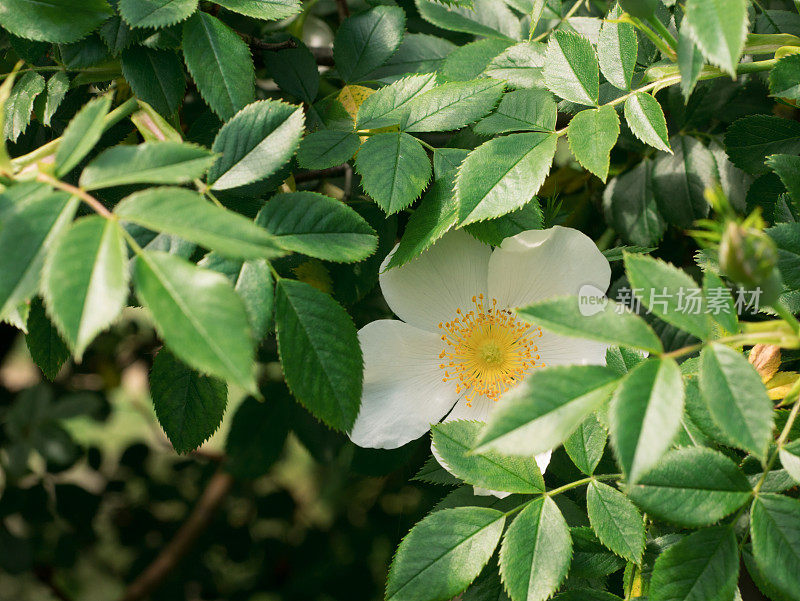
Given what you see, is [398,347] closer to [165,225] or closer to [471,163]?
[471,163]

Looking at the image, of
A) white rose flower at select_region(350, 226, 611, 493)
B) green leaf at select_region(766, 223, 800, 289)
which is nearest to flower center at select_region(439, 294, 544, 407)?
white rose flower at select_region(350, 226, 611, 493)

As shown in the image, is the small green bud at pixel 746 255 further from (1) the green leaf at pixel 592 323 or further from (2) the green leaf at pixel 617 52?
(2) the green leaf at pixel 617 52


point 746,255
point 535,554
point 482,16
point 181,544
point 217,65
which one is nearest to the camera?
point 746,255

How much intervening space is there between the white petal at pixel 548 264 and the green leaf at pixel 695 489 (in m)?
Answer: 0.25

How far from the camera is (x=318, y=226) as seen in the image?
70 cm

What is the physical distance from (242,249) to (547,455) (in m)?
0.43

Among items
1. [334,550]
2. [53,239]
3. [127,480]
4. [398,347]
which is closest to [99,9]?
[53,239]

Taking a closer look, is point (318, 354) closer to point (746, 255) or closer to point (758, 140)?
point (746, 255)

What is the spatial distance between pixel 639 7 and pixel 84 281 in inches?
22.0

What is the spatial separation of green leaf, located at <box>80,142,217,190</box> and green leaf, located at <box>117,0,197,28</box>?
0.79ft

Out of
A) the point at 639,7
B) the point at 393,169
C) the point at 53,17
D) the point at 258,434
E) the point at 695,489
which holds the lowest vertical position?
the point at 258,434

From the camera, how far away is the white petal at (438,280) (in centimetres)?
89

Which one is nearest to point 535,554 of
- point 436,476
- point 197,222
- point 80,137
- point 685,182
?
point 436,476

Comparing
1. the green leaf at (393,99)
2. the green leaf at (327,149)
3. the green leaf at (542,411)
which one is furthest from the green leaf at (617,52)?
the green leaf at (542,411)
